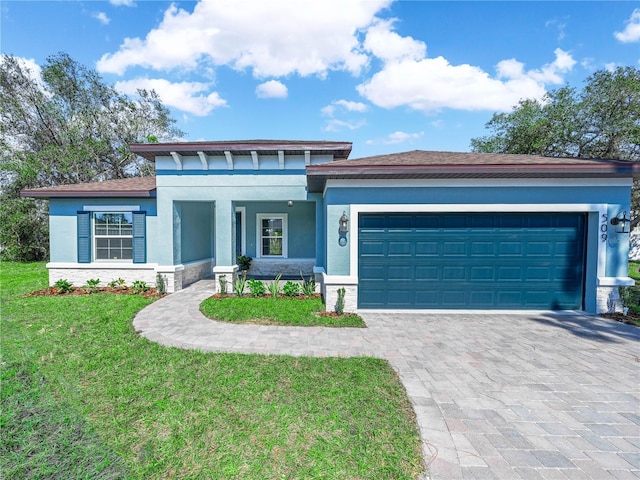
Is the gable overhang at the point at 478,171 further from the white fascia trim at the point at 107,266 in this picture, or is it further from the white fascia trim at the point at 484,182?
the white fascia trim at the point at 107,266

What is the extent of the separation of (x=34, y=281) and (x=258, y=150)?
10065 millimetres

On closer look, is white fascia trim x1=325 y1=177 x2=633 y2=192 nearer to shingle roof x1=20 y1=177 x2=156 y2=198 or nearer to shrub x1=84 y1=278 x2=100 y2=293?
shingle roof x1=20 y1=177 x2=156 y2=198

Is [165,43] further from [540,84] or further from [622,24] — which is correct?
[540,84]

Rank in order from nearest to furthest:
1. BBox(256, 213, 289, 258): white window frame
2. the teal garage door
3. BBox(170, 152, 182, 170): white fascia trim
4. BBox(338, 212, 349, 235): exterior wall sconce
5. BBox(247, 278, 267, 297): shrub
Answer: BBox(338, 212, 349, 235): exterior wall sconce
the teal garage door
BBox(247, 278, 267, 297): shrub
BBox(170, 152, 182, 170): white fascia trim
BBox(256, 213, 289, 258): white window frame

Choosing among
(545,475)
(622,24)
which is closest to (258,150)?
(545,475)

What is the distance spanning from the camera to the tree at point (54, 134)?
14531 millimetres

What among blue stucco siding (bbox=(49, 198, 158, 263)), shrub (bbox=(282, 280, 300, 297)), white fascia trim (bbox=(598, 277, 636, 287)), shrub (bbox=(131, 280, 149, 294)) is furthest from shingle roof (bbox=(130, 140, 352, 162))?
white fascia trim (bbox=(598, 277, 636, 287))

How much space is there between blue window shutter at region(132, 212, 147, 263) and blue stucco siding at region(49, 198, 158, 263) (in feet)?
0.41

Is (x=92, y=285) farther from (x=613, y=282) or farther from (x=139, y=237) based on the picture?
(x=613, y=282)

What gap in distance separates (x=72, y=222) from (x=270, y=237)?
7066 mm

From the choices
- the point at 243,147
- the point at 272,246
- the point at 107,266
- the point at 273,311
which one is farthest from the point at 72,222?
the point at 273,311

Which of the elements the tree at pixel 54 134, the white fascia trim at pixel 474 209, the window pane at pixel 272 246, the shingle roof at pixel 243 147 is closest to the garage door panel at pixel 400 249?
the white fascia trim at pixel 474 209

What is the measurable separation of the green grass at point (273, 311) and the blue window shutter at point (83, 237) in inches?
212

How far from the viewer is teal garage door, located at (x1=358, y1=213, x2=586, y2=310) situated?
21.9 ft
